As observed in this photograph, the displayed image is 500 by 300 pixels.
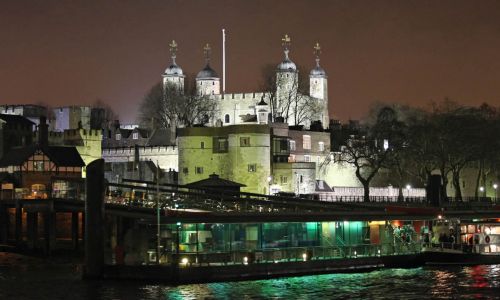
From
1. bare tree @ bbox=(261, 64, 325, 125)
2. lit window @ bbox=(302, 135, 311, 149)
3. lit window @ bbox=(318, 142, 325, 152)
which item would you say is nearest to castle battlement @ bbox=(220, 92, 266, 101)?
bare tree @ bbox=(261, 64, 325, 125)

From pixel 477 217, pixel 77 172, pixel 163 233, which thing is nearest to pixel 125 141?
pixel 77 172

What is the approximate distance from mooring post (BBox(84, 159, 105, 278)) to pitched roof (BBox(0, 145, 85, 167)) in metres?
56.1

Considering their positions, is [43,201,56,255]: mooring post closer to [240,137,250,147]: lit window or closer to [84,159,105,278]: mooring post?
[84,159,105,278]: mooring post

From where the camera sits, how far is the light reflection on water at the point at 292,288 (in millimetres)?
53844

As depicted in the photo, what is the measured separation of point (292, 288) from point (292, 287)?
38 centimetres

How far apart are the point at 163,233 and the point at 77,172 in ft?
195

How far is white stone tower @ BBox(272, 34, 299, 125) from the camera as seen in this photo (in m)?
160

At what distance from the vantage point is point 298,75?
16812cm

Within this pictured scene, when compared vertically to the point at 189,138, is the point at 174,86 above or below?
above

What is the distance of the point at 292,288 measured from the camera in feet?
185

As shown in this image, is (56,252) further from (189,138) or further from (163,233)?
(189,138)

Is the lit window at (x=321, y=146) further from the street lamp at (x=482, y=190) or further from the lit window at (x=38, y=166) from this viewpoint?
the lit window at (x=38, y=166)

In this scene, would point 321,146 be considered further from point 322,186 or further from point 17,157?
point 17,157

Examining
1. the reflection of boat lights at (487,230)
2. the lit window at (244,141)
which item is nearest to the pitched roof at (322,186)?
the lit window at (244,141)
